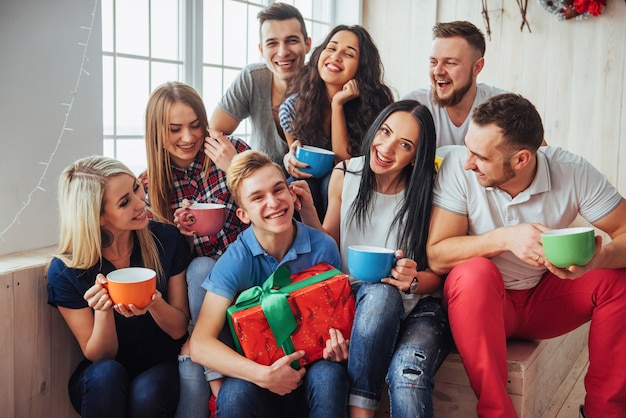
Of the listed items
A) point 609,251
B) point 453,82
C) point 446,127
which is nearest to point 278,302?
point 609,251

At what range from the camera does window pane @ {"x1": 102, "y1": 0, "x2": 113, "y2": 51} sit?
2537 millimetres

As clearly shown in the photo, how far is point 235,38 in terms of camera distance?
338 cm

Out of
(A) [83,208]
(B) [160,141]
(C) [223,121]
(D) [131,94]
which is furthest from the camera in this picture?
(C) [223,121]

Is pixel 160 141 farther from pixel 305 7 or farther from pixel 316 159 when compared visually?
pixel 305 7

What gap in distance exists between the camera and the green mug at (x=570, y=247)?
1562mm

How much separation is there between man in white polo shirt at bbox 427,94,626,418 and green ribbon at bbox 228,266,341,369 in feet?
1.28

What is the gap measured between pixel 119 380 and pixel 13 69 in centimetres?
99

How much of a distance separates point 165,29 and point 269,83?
0.54 meters

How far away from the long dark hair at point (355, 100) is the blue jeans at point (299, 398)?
1.07 meters

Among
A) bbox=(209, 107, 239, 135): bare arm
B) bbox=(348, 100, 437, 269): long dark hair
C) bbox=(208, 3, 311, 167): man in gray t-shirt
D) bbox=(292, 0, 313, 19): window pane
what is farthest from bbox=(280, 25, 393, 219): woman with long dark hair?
bbox=(292, 0, 313, 19): window pane

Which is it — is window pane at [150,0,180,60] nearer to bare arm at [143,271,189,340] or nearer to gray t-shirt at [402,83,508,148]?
gray t-shirt at [402,83,508,148]

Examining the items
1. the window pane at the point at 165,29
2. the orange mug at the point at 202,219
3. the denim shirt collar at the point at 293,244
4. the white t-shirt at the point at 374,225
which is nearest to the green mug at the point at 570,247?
the white t-shirt at the point at 374,225

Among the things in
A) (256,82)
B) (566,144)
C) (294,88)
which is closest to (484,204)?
(294,88)

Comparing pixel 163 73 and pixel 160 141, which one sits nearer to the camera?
pixel 160 141
